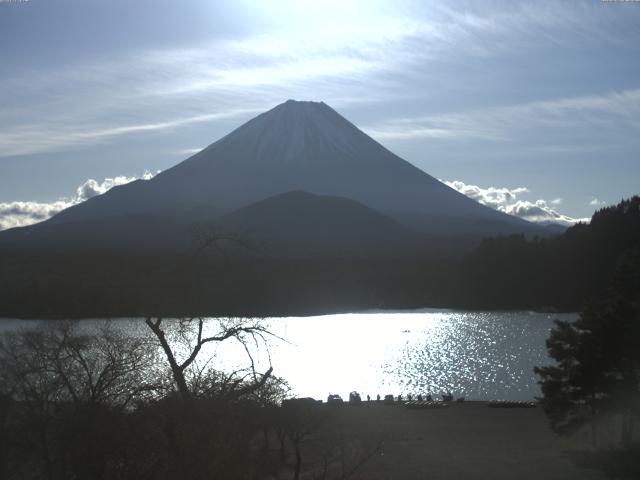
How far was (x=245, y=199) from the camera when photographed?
408 ft

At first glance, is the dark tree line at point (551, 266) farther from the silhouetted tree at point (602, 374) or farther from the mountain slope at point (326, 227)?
the silhouetted tree at point (602, 374)

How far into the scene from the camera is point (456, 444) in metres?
16.7

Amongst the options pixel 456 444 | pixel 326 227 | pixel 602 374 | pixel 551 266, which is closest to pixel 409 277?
pixel 551 266

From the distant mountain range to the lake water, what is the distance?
1314 inches

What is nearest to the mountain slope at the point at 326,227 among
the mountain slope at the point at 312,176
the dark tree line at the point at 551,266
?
the mountain slope at the point at 312,176

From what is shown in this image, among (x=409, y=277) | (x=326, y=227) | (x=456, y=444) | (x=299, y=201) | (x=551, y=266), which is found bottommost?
(x=456, y=444)

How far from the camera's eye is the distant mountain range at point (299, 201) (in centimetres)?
9850

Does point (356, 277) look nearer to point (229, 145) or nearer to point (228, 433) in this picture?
point (229, 145)

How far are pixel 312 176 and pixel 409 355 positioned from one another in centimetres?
9772

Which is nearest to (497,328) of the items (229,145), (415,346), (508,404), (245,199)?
(415,346)

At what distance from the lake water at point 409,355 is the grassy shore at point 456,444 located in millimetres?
2869

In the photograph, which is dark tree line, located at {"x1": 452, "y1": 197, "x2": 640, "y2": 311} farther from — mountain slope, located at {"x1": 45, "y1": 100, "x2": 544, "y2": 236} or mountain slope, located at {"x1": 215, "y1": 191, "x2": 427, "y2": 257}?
mountain slope, located at {"x1": 45, "y1": 100, "x2": 544, "y2": 236}

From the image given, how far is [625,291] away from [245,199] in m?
109

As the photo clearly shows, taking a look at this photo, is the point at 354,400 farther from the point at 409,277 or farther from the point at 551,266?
the point at 409,277
